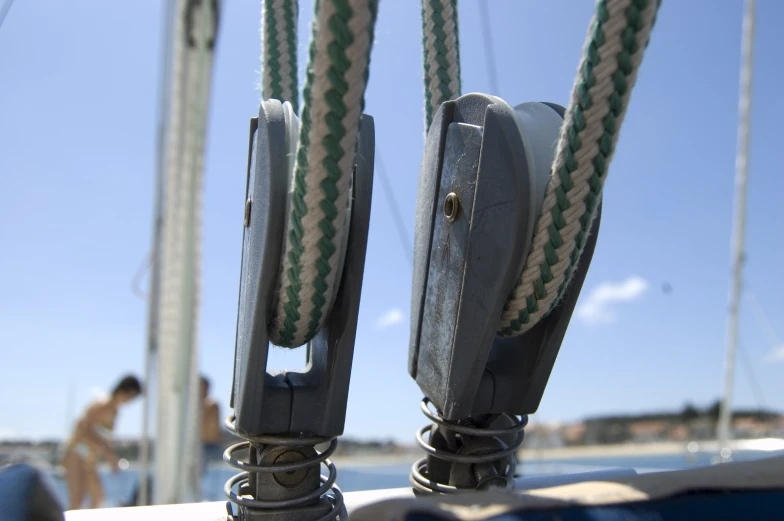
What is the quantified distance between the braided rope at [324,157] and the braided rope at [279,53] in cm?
16

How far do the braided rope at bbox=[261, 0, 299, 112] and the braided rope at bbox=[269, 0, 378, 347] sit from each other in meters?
0.16

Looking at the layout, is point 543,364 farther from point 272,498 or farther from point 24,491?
point 24,491

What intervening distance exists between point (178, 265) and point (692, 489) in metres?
1.94

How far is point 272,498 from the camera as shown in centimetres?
43

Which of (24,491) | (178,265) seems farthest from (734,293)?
(24,491)

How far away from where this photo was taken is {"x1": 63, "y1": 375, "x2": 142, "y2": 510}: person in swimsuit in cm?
294

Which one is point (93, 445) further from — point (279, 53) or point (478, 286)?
point (478, 286)

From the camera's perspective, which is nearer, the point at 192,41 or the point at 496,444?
the point at 496,444

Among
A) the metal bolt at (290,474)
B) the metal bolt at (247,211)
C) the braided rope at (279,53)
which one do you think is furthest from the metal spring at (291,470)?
the braided rope at (279,53)

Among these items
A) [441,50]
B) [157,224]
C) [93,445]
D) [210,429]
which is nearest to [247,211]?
[441,50]

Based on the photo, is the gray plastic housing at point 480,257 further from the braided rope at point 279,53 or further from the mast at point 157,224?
the mast at point 157,224

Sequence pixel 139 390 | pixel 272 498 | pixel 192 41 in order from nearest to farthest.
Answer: pixel 272 498
pixel 192 41
pixel 139 390

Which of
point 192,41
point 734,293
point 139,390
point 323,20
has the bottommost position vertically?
point 139,390

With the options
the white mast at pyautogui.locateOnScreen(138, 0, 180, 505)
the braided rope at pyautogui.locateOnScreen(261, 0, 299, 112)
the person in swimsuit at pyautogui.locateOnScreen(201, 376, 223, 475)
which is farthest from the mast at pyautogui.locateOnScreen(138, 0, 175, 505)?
the braided rope at pyautogui.locateOnScreen(261, 0, 299, 112)
